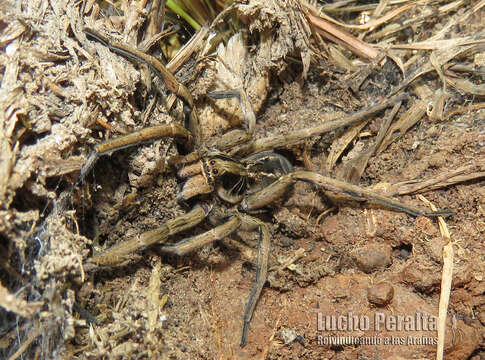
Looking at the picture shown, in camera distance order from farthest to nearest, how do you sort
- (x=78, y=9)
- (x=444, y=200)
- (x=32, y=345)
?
(x=444, y=200), (x=78, y=9), (x=32, y=345)

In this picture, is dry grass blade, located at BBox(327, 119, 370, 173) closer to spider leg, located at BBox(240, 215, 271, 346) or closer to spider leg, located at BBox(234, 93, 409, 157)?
spider leg, located at BBox(234, 93, 409, 157)

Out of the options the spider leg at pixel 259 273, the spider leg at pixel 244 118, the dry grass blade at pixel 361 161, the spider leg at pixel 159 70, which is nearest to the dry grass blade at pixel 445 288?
the dry grass blade at pixel 361 161

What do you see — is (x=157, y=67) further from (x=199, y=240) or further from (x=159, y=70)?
(x=199, y=240)

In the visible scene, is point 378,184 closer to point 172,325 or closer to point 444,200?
point 444,200

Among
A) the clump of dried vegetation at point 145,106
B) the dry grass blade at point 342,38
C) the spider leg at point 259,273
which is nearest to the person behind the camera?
the clump of dried vegetation at point 145,106

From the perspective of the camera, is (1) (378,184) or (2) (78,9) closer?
(2) (78,9)

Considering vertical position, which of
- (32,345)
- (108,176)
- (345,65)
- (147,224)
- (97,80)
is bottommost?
(32,345)

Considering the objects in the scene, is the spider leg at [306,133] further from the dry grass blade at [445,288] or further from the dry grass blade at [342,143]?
the dry grass blade at [445,288]

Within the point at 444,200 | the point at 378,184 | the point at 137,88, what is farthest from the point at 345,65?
the point at 137,88
